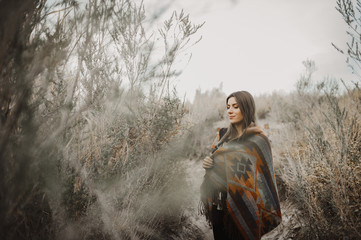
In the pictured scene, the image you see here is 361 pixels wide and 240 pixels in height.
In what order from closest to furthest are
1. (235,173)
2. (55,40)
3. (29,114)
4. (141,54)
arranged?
(29,114) < (55,40) < (235,173) < (141,54)

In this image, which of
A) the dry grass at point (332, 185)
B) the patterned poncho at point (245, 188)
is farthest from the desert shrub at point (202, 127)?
the patterned poncho at point (245, 188)

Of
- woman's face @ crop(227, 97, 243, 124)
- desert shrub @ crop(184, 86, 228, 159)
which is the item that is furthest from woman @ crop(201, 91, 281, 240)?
desert shrub @ crop(184, 86, 228, 159)

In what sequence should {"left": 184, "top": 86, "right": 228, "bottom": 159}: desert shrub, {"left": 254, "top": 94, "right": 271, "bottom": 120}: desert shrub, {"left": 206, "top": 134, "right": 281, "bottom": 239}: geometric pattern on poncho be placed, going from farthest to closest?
1. {"left": 254, "top": 94, "right": 271, "bottom": 120}: desert shrub
2. {"left": 184, "top": 86, "right": 228, "bottom": 159}: desert shrub
3. {"left": 206, "top": 134, "right": 281, "bottom": 239}: geometric pattern on poncho

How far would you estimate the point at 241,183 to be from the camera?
1736 mm

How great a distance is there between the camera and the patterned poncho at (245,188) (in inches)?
64.5

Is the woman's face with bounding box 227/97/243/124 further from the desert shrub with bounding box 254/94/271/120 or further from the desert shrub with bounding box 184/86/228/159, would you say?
the desert shrub with bounding box 254/94/271/120

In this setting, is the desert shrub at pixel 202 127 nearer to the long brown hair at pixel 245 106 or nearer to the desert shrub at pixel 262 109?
the desert shrub at pixel 262 109

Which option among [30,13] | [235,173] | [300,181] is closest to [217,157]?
[235,173]

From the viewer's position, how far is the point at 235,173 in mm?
1776

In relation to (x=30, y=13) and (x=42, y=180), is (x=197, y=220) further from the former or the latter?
(x=30, y=13)

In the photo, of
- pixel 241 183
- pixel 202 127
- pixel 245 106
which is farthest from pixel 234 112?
pixel 202 127

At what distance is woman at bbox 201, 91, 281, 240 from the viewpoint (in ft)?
5.41

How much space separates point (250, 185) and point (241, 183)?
9 centimetres

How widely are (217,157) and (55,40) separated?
184 centimetres
